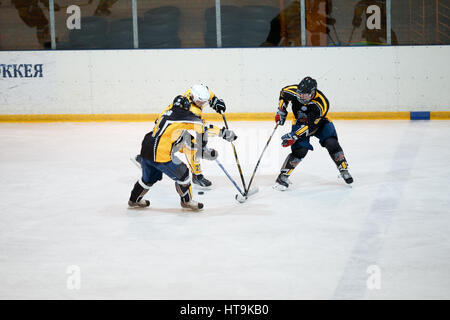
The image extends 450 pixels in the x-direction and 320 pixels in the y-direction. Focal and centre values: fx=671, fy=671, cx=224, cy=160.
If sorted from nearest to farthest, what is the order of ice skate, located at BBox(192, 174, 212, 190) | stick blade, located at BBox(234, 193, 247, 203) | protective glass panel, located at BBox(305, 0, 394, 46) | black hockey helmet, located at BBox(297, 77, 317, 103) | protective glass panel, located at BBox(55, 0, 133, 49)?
stick blade, located at BBox(234, 193, 247, 203) → black hockey helmet, located at BBox(297, 77, 317, 103) → ice skate, located at BBox(192, 174, 212, 190) → protective glass panel, located at BBox(305, 0, 394, 46) → protective glass panel, located at BBox(55, 0, 133, 49)

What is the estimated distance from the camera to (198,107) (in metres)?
5.34

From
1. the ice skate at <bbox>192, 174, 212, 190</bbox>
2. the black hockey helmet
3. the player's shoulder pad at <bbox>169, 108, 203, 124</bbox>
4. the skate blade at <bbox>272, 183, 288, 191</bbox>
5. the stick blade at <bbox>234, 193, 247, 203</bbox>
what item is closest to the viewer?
the player's shoulder pad at <bbox>169, 108, 203, 124</bbox>

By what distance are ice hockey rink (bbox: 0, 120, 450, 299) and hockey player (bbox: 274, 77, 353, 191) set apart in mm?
177

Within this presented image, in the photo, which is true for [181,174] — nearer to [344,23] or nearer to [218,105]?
[218,105]

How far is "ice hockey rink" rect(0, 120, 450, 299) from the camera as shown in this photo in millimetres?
3369

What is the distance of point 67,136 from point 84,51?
1872mm

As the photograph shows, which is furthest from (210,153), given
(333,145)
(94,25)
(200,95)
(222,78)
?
(94,25)

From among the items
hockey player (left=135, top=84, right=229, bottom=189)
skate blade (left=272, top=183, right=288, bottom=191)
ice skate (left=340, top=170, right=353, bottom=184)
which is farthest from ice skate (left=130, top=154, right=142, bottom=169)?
ice skate (left=340, top=170, right=353, bottom=184)

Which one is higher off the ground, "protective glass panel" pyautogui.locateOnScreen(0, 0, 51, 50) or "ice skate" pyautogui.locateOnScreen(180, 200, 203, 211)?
"protective glass panel" pyautogui.locateOnScreen(0, 0, 51, 50)

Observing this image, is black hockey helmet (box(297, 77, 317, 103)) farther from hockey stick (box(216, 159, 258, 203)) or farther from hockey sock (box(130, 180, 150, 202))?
hockey sock (box(130, 180, 150, 202))

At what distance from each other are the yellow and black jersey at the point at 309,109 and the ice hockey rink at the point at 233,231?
560 millimetres

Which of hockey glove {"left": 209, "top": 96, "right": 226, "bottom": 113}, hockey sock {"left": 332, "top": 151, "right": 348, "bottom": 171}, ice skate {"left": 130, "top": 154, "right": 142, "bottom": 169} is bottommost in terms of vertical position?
hockey sock {"left": 332, "top": 151, "right": 348, "bottom": 171}

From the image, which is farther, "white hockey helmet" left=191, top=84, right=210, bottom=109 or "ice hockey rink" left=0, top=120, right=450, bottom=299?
"white hockey helmet" left=191, top=84, right=210, bottom=109
